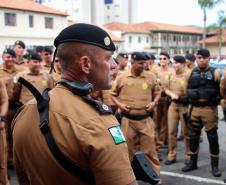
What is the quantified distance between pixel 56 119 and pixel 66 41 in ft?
1.12

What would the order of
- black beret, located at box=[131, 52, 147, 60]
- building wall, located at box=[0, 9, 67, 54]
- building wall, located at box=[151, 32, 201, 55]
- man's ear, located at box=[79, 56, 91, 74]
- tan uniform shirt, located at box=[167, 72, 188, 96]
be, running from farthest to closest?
building wall, located at box=[151, 32, 201, 55]
building wall, located at box=[0, 9, 67, 54]
tan uniform shirt, located at box=[167, 72, 188, 96]
black beret, located at box=[131, 52, 147, 60]
man's ear, located at box=[79, 56, 91, 74]

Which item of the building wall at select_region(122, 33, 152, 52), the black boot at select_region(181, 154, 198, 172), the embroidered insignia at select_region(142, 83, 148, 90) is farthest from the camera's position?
the building wall at select_region(122, 33, 152, 52)

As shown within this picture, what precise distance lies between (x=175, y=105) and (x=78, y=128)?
5.45 m

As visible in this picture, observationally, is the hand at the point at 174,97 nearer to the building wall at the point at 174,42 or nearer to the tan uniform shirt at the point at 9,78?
the tan uniform shirt at the point at 9,78

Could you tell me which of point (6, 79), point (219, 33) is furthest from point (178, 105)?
point (219, 33)

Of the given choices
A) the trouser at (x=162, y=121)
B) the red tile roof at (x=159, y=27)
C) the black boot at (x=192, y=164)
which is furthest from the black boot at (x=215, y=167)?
the red tile roof at (x=159, y=27)

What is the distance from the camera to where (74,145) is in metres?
1.42

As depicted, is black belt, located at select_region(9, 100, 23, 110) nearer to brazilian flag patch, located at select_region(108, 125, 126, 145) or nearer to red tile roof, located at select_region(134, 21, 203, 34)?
brazilian flag patch, located at select_region(108, 125, 126, 145)

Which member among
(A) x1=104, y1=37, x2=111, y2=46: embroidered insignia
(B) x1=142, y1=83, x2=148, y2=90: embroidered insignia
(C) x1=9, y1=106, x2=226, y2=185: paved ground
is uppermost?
(A) x1=104, y1=37, x2=111, y2=46: embroidered insignia

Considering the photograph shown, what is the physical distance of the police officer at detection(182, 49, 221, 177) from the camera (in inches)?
222

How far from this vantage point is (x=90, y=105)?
1526 millimetres

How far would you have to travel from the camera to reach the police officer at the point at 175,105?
21.4 feet

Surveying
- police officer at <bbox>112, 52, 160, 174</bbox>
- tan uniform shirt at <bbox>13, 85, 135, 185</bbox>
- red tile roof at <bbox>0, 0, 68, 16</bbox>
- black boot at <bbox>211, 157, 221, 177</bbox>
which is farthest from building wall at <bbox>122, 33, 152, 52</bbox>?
tan uniform shirt at <bbox>13, 85, 135, 185</bbox>

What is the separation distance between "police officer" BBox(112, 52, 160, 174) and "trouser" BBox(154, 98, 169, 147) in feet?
7.11
